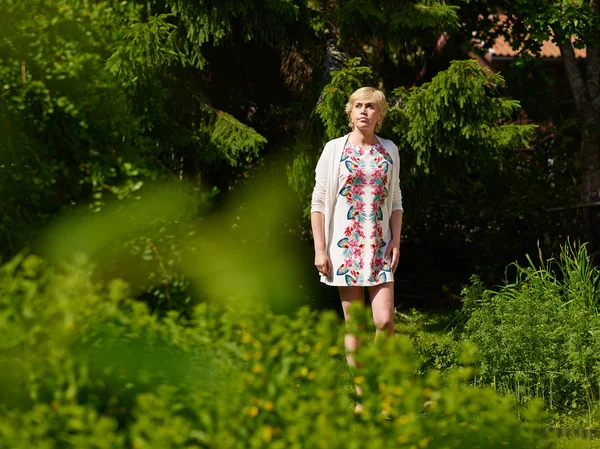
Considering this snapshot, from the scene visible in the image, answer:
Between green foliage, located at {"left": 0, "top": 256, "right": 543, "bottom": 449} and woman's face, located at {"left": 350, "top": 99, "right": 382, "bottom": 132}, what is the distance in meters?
2.39

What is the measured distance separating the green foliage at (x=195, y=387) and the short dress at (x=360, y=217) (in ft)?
7.37

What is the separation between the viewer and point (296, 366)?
2504mm

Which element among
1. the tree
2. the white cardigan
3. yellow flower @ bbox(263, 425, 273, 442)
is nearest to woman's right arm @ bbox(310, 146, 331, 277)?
the white cardigan

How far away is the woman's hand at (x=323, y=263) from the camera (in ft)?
16.0

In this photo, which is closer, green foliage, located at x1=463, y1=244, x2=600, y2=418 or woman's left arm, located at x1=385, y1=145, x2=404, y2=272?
woman's left arm, located at x1=385, y1=145, x2=404, y2=272

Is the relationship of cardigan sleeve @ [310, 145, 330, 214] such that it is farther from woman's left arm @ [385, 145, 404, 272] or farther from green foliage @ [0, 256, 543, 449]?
green foliage @ [0, 256, 543, 449]

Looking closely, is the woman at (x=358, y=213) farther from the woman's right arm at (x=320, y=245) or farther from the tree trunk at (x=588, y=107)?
the tree trunk at (x=588, y=107)

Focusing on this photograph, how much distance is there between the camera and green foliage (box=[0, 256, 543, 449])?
7.04 feet

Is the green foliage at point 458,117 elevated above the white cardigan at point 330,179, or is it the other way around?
the green foliage at point 458,117

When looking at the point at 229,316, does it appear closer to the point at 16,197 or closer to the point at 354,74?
the point at 16,197

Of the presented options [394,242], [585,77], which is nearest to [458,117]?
[394,242]

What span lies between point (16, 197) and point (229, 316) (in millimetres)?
986

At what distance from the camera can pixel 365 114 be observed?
15.9ft

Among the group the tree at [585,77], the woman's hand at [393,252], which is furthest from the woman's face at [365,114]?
the tree at [585,77]
